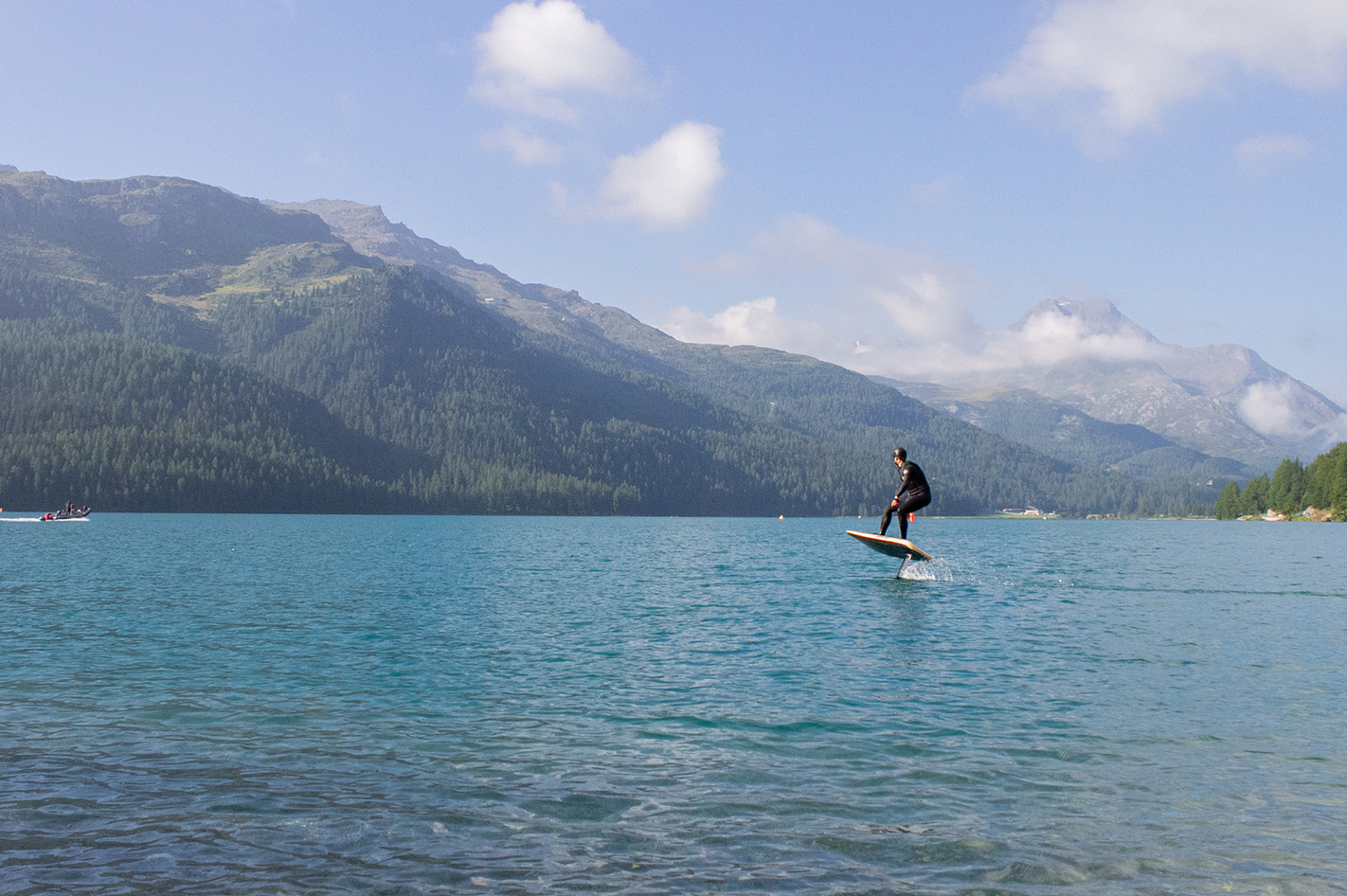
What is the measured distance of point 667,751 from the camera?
1844 cm

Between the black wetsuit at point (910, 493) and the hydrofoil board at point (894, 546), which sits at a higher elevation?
the black wetsuit at point (910, 493)

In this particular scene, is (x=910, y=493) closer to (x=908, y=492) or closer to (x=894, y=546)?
(x=908, y=492)

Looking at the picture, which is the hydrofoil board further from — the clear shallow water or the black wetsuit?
the clear shallow water

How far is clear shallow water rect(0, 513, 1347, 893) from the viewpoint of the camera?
40.2 ft

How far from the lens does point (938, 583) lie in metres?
62.3

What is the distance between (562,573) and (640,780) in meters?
56.8

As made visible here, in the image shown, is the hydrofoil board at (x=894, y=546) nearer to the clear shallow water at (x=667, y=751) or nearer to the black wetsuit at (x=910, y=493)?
the black wetsuit at (x=910, y=493)

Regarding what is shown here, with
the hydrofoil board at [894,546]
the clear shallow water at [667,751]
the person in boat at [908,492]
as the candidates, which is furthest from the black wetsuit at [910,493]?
the clear shallow water at [667,751]

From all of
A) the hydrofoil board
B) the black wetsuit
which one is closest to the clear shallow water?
the black wetsuit

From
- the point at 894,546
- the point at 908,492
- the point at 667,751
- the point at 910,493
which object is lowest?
the point at 667,751

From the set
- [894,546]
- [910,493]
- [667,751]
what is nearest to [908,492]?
[910,493]

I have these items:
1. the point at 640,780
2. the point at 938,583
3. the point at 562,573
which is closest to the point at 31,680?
the point at 640,780

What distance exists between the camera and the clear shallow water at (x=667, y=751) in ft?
40.2

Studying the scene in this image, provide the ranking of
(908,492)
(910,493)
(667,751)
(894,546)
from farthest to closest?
(894,546) → (908,492) → (910,493) → (667,751)
